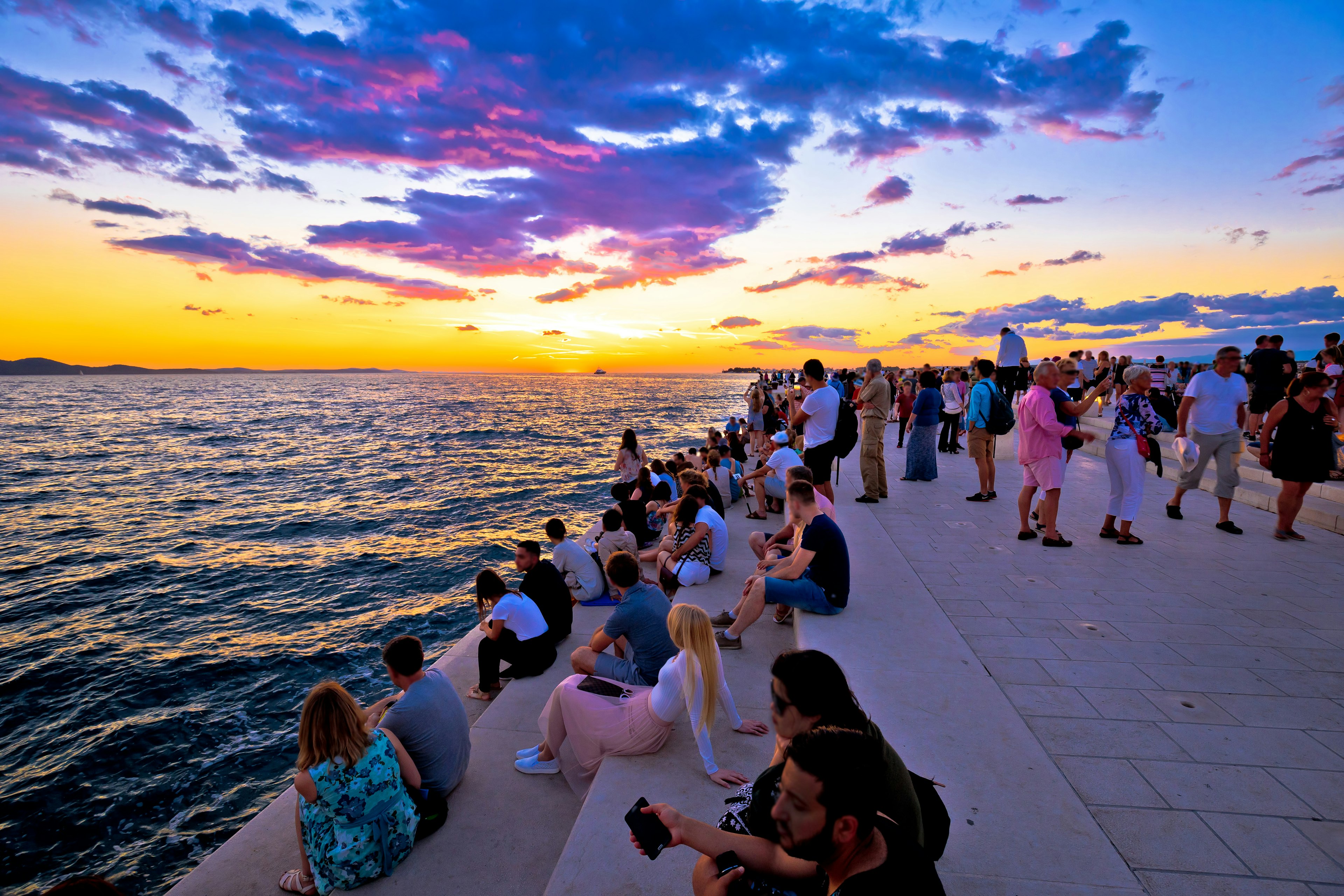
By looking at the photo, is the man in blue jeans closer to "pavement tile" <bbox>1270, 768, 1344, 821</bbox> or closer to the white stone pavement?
the white stone pavement

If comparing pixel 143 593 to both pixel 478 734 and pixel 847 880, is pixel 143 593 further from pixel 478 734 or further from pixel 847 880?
pixel 847 880

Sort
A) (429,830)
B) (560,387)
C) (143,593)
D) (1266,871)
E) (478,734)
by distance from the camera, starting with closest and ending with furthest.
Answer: (1266,871)
(429,830)
(478,734)
(143,593)
(560,387)

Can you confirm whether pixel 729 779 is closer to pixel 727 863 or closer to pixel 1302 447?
pixel 727 863

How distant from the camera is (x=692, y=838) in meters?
1.89

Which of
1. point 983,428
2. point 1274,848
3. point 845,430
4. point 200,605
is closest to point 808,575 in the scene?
point 1274,848

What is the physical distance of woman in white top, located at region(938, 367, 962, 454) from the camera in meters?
13.8

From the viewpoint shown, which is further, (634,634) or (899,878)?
(634,634)

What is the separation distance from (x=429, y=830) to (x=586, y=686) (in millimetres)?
1288

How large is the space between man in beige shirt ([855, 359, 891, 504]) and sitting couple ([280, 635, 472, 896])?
7.24m

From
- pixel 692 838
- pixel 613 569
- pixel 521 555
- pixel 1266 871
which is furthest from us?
pixel 521 555

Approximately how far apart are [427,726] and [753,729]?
218 centimetres

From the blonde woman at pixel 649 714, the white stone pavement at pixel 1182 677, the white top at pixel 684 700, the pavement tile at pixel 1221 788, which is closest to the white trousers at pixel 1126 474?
the white stone pavement at pixel 1182 677

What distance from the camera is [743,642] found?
539 centimetres

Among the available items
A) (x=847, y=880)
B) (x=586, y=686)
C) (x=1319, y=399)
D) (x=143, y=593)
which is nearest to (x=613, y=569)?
(x=586, y=686)
